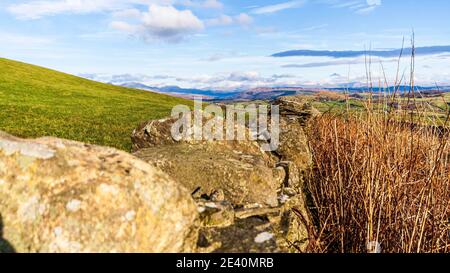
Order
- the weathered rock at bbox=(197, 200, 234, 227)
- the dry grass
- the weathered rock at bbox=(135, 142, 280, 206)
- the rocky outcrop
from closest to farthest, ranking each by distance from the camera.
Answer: the rocky outcrop, the weathered rock at bbox=(197, 200, 234, 227), the dry grass, the weathered rock at bbox=(135, 142, 280, 206)

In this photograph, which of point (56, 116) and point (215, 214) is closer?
point (215, 214)

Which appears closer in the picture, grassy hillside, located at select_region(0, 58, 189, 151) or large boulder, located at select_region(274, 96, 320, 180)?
large boulder, located at select_region(274, 96, 320, 180)

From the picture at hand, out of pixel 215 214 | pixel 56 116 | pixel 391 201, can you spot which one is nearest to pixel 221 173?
pixel 215 214

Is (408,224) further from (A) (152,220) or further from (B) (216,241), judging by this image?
(A) (152,220)

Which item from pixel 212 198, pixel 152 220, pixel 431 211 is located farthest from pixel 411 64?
pixel 152 220

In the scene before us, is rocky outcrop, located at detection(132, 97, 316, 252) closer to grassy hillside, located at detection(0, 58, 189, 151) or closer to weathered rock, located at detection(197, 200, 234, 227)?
weathered rock, located at detection(197, 200, 234, 227)

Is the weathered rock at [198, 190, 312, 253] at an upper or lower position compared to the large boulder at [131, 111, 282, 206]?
lower

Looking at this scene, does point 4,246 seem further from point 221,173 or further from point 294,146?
point 294,146

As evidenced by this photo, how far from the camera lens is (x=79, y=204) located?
2.79m

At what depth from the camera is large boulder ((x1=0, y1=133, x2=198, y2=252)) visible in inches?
109

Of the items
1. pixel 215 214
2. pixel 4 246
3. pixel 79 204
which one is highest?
pixel 79 204

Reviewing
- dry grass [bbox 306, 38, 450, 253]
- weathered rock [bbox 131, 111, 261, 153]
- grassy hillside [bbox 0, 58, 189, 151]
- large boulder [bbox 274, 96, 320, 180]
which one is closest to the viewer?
dry grass [bbox 306, 38, 450, 253]

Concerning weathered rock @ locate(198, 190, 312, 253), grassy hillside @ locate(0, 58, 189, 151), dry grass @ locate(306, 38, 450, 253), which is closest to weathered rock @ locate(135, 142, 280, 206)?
weathered rock @ locate(198, 190, 312, 253)

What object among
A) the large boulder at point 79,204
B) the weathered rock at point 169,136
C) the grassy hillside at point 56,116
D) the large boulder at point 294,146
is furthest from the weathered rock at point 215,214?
the grassy hillside at point 56,116
